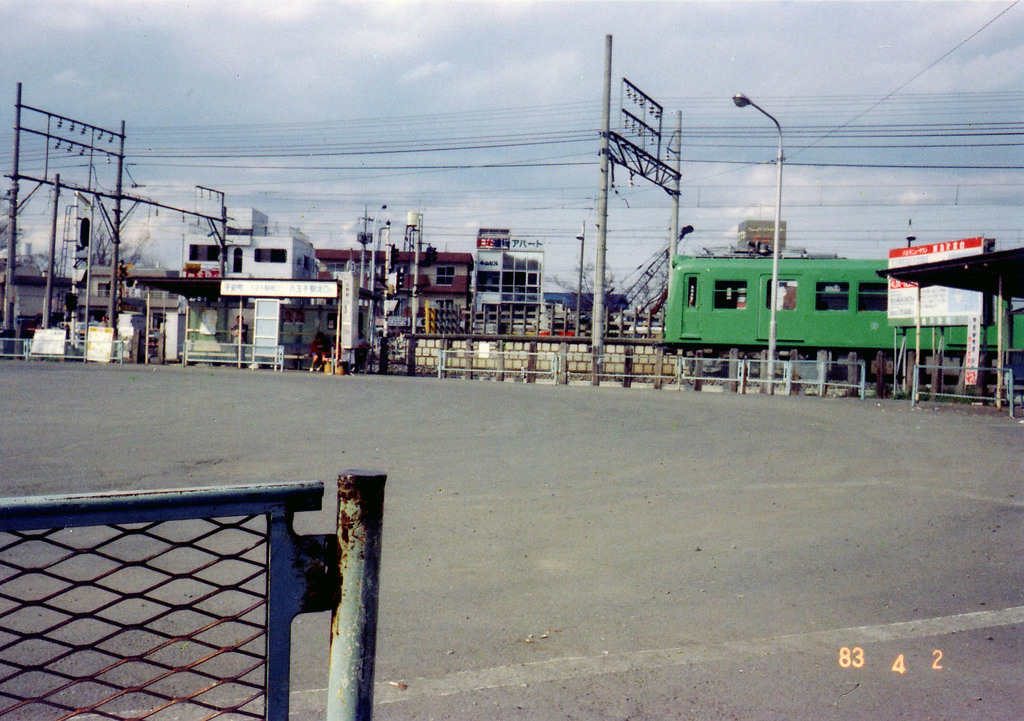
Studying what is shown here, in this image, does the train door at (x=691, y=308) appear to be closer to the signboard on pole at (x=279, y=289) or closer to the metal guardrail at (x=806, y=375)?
the metal guardrail at (x=806, y=375)

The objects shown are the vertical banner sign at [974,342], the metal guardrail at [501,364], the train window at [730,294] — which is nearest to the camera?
the vertical banner sign at [974,342]

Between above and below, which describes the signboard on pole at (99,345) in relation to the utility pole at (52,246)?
below

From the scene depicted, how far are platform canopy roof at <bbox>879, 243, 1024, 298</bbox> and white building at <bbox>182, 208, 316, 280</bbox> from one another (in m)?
49.9

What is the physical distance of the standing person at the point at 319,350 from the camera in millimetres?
28000

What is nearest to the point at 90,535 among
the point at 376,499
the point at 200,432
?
the point at 376,499

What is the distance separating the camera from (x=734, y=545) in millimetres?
5707

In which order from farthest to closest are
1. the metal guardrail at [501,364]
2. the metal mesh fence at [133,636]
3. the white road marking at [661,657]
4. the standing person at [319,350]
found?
1. the standing person at [319,350]
2. the metal guardrail at [501,364]
3. the white road marking at [661,657]
4. the metal mesh fence at [133,636]

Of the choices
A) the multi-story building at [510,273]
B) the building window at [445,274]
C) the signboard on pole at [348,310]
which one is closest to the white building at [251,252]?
the building window at [445,274]

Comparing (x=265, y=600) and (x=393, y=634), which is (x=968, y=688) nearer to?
(x=393, y=634)

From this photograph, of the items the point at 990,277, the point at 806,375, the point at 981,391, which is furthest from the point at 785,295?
the point at 990,277

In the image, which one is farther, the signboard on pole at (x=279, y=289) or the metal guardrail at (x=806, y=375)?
the signboard on pole at (x=279, y=289)

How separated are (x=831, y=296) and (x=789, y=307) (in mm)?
1191

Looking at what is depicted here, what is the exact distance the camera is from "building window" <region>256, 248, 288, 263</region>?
62.1m

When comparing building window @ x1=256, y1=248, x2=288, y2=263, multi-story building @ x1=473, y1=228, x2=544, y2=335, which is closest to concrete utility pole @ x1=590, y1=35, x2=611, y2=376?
multi-story building @ x1=473, y1=228, x2=544, y2=335
